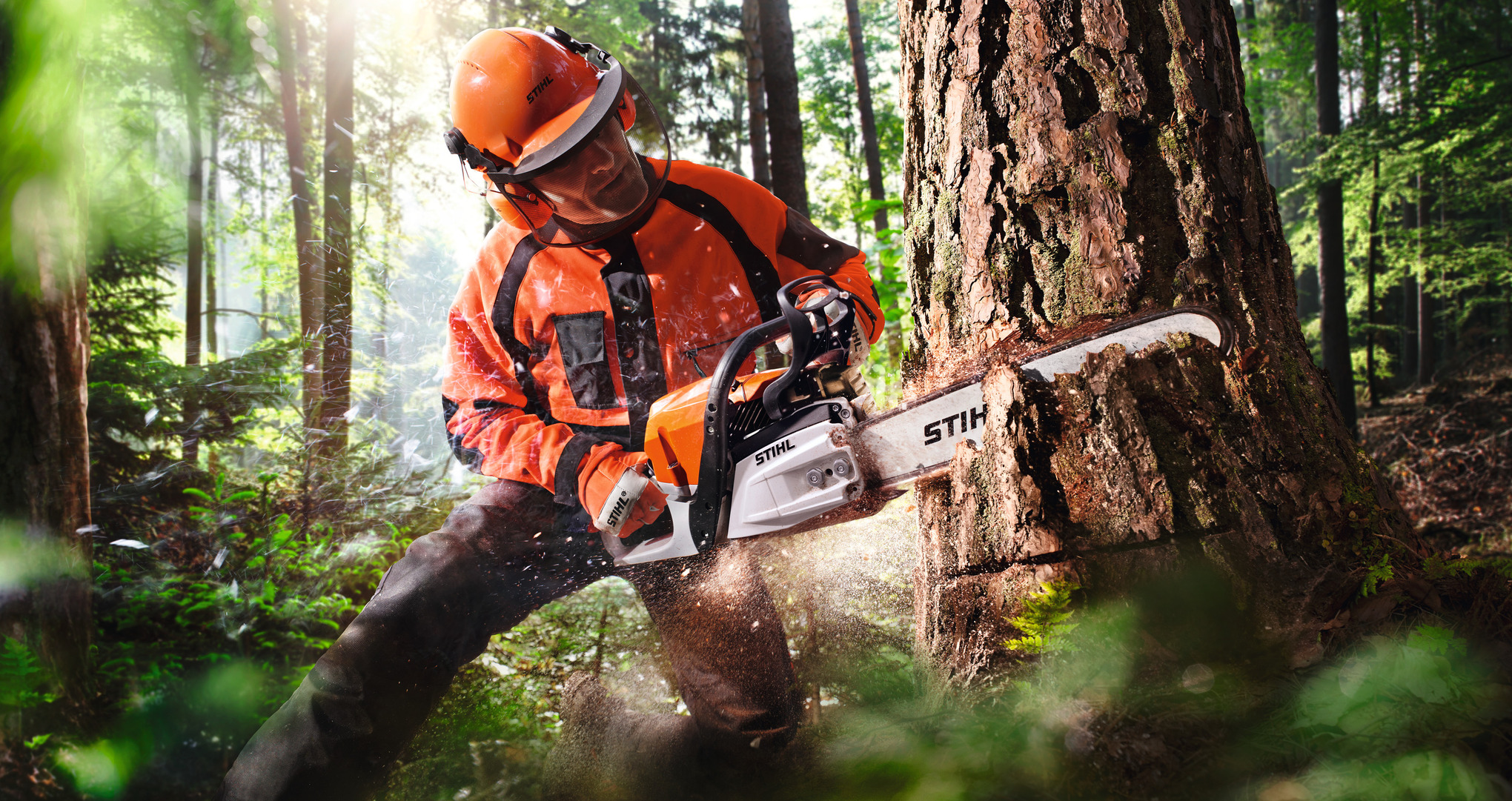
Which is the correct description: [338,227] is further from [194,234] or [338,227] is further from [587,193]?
[194,234]

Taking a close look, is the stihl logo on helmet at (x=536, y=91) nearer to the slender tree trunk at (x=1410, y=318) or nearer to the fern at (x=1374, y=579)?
the fern at (x=1374, y=579)

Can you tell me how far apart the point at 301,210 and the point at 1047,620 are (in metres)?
3.85

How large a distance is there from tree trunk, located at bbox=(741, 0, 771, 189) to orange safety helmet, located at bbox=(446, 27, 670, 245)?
390 centimetres

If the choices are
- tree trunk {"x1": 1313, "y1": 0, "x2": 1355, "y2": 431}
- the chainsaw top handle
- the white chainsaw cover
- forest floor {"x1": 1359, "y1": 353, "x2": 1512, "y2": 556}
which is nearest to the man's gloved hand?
the chainsaw top handle

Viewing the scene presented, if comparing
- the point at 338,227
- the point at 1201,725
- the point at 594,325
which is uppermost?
the point at 338,227

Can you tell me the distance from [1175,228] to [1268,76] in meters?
20.9

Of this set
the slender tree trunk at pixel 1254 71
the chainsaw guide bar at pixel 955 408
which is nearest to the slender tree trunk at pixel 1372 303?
the slender tree trunk at pixel 1254 71

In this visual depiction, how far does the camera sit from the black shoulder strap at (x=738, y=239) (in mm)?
2287

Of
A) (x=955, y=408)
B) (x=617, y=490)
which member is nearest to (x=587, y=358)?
(x=617, y=490)

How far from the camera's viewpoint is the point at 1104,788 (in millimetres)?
1073

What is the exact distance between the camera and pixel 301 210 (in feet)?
10.7

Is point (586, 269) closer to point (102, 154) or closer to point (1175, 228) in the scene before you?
point (1175, 228)

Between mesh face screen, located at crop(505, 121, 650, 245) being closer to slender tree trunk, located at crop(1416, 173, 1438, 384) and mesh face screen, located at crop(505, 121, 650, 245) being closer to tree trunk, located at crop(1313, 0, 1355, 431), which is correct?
tree trunk, located at crop(1313, 0, 1355, 431)

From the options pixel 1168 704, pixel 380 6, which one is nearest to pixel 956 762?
pixel 1168 704
